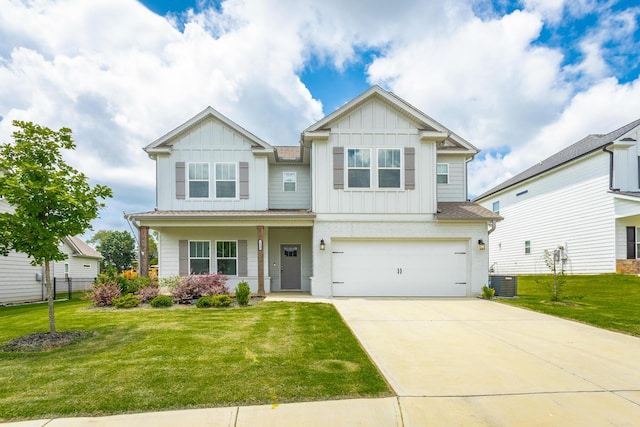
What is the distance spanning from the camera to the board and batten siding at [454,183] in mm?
14820

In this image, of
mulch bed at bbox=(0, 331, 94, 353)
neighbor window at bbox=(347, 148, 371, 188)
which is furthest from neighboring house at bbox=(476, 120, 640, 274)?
mulch bed at bbox=(0, 331, 94, 353)

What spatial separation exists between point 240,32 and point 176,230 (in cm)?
767

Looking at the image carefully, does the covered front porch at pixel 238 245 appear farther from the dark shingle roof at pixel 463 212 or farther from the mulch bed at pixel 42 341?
the mulch bed at pixel 42 341

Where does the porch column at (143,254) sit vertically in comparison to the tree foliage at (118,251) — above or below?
above

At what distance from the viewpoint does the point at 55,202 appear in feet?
21.6

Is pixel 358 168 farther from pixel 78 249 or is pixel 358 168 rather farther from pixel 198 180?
pixel 78 249

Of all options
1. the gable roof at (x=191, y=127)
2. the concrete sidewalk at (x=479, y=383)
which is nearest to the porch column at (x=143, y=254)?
the gable roof at (x=191, y=127)

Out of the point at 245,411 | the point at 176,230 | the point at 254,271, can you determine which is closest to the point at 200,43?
the point at 176,230

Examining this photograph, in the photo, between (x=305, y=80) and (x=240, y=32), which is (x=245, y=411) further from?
(x=305, y=80)

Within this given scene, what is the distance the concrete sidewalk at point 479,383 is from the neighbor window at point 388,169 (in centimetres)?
613

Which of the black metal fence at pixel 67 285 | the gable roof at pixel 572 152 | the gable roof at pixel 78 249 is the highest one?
the gable roof at pixel 572 152

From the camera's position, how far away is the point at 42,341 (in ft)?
21.5

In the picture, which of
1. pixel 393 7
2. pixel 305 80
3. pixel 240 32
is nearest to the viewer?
pixel 393 7

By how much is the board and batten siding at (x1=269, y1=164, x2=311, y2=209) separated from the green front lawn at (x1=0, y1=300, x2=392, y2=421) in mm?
7415
